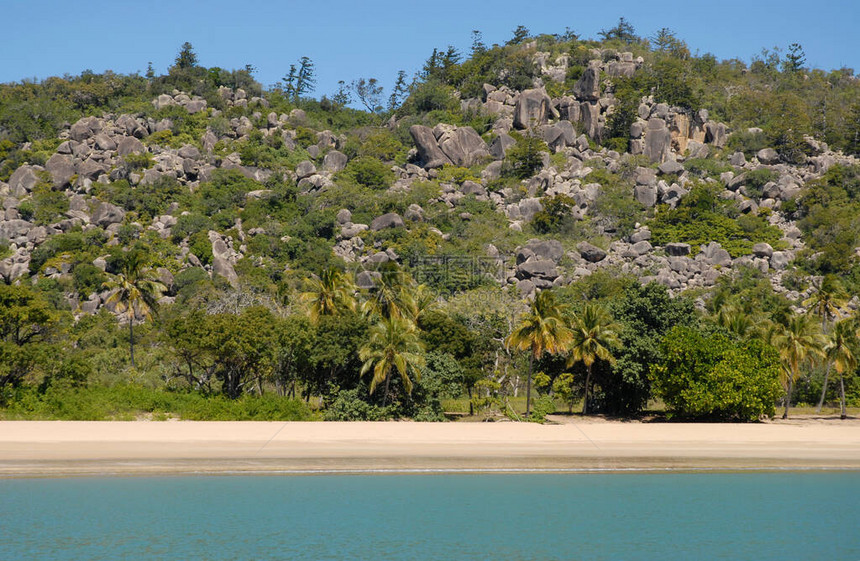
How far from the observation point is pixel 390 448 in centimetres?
3488

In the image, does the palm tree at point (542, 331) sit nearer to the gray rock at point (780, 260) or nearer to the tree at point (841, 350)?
the tree at point (841, 350)

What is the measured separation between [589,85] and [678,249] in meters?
43.0

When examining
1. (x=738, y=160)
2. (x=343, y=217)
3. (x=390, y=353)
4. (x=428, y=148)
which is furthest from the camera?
(x=428, y=148)

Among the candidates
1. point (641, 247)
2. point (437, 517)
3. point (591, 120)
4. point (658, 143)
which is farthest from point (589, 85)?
point (437, 517)

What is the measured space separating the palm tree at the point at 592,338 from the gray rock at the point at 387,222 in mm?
57122

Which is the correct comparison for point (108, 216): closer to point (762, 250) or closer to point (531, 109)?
point (531, 109)

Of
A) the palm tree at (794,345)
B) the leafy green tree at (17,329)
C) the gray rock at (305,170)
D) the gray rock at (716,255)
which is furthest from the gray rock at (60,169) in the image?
the palm tree at (794,345)

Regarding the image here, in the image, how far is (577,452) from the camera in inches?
1364

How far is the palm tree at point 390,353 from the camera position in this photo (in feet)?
138

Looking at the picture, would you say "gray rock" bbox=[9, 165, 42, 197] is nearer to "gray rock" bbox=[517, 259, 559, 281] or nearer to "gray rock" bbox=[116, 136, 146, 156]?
"gray rock" bbox=[116, 136, 146, 156]

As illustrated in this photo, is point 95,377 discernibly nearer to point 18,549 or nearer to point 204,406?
point 204,406

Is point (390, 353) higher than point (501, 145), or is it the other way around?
point (501, 145)

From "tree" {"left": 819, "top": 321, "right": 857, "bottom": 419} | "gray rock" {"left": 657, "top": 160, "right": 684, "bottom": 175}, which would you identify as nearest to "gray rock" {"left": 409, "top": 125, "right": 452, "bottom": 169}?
"gray rock" {"left": 657, "top": 160, "right": 684, "bottom": 175}

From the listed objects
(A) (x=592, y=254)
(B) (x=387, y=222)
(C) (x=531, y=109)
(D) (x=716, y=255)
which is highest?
(C) (x=531, y=109)
